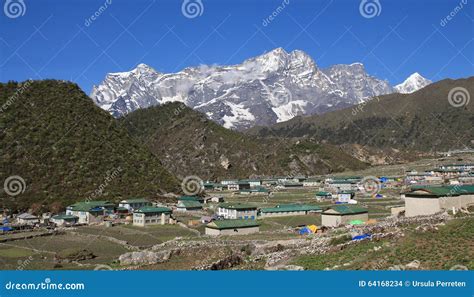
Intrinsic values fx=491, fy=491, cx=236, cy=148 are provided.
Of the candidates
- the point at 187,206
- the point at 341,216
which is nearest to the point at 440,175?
the point at 187,206

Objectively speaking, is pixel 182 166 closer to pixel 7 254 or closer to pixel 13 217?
pixel 13 217

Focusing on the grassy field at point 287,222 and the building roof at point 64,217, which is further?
the building roof at point 64,217

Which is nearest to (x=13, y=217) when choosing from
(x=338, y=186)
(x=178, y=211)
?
(x=178, y=211)

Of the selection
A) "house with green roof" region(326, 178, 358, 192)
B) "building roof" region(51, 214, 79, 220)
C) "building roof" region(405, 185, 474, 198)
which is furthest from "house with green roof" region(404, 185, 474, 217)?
"house with green roof" region(326, 178, 358, 192)

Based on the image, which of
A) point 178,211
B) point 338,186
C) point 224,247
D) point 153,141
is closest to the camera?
point 224,247

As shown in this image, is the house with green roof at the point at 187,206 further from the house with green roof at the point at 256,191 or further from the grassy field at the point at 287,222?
the house with green roof at the point at 256,191

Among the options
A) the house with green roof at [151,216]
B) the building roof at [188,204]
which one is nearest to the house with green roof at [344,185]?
the building roof at [188,204]
